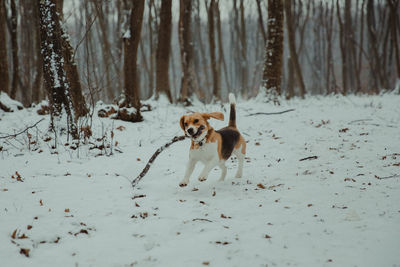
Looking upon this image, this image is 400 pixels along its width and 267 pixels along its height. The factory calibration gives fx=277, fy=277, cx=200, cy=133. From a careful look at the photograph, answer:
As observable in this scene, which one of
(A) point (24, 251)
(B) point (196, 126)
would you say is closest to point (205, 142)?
(B) point (196, 126)

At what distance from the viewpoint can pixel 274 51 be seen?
31.2ft

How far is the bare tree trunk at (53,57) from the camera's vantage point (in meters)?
5.22

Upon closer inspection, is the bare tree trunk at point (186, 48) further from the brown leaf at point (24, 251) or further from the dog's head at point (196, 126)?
the brown leaf at point (24, 251)

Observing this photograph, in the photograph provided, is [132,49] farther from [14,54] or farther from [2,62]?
[14,54]

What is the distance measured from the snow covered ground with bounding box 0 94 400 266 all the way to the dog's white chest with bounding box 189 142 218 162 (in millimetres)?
484

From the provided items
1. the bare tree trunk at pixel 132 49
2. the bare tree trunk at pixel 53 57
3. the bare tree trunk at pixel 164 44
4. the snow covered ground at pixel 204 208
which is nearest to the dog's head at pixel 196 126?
the snow covered ground at pixel 204 208

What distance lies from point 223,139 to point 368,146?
10.1 ft

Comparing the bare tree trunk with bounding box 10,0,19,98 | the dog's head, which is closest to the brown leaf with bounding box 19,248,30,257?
→ the dog's head

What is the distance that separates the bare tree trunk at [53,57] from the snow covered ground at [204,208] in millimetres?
934

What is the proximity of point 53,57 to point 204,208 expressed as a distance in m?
4.20

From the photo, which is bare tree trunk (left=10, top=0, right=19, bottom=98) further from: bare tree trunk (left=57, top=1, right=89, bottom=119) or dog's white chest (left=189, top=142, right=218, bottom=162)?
dog's white chest (left=189, top=142, right=218, bottom=162)

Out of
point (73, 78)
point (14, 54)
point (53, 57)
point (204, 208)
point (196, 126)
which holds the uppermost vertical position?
point (14, 54)

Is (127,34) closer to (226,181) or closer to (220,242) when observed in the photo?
(226,181)

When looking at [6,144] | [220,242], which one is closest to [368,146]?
[220,242]
